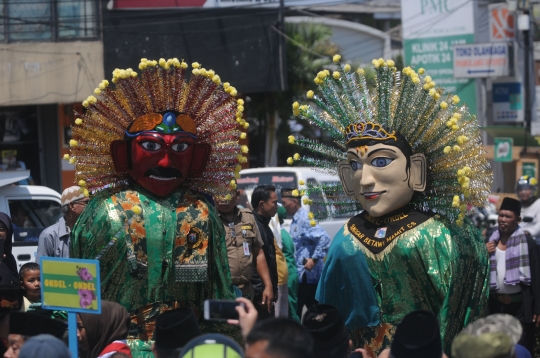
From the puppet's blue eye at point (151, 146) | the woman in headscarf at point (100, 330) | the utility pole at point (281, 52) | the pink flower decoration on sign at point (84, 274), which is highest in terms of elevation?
the utility pole at point (281, 52)

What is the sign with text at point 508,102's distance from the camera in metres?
23.7

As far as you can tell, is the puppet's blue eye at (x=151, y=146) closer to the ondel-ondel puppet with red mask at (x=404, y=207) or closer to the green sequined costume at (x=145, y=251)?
the green sequined costume at (x=145, y=251)

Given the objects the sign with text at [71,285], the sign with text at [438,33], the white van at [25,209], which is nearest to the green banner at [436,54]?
the sign with text at [438,33]

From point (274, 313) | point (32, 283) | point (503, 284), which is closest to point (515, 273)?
point (503, 284)

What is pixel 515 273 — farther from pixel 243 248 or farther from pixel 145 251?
pixel 145 251

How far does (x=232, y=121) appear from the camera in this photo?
586 centimetres

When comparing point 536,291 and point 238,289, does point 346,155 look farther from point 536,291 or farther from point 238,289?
point 536,291

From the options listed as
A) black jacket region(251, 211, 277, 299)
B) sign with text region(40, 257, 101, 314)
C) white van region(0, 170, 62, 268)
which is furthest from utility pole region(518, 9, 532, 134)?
sign with text region(40, 257, 101, 314)

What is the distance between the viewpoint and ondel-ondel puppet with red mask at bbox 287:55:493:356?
5445 millimetres

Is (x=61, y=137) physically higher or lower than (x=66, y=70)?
lower

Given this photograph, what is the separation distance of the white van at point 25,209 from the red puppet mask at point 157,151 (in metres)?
3.89

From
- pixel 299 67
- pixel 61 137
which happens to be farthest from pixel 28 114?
pixel 299 67

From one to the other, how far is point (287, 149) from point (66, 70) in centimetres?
525

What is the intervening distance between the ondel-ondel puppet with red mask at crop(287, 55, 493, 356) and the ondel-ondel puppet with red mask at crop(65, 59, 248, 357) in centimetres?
60
